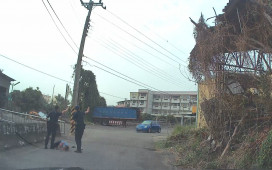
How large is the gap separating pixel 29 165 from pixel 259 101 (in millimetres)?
6561

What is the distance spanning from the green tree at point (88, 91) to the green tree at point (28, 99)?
34.4ft

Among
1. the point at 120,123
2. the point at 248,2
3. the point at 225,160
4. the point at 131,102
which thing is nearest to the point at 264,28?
the point at 248,2

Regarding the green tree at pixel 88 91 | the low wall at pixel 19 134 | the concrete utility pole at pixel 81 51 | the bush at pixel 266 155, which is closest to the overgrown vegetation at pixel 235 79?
the bush at pixel 266 155

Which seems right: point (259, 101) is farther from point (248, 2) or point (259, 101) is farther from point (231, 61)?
point (248, 2)

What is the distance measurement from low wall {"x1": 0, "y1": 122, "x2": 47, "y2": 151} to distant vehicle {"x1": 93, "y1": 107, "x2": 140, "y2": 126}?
27264mm

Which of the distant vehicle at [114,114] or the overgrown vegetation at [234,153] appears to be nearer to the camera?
the overgrown vegetation at [234,153]

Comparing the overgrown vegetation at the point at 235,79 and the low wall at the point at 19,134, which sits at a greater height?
the overgrown vegetation at the point at 235,79

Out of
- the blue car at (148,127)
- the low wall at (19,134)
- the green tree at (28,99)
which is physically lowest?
the blue car at (148,127)

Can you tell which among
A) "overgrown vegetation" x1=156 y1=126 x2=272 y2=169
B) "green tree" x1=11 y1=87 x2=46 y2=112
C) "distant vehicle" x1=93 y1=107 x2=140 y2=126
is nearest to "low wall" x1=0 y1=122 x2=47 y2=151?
"overgrown vegetation" x1=156 y1=126 x2=272 y2=169

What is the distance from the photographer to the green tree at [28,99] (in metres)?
48.4

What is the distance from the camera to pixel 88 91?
144 feet

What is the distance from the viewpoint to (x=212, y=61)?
9.79 metres

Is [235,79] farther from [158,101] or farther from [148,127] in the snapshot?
[158,101]

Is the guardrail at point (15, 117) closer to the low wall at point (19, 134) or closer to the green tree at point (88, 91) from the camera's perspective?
the low wall at point (19, 134)
